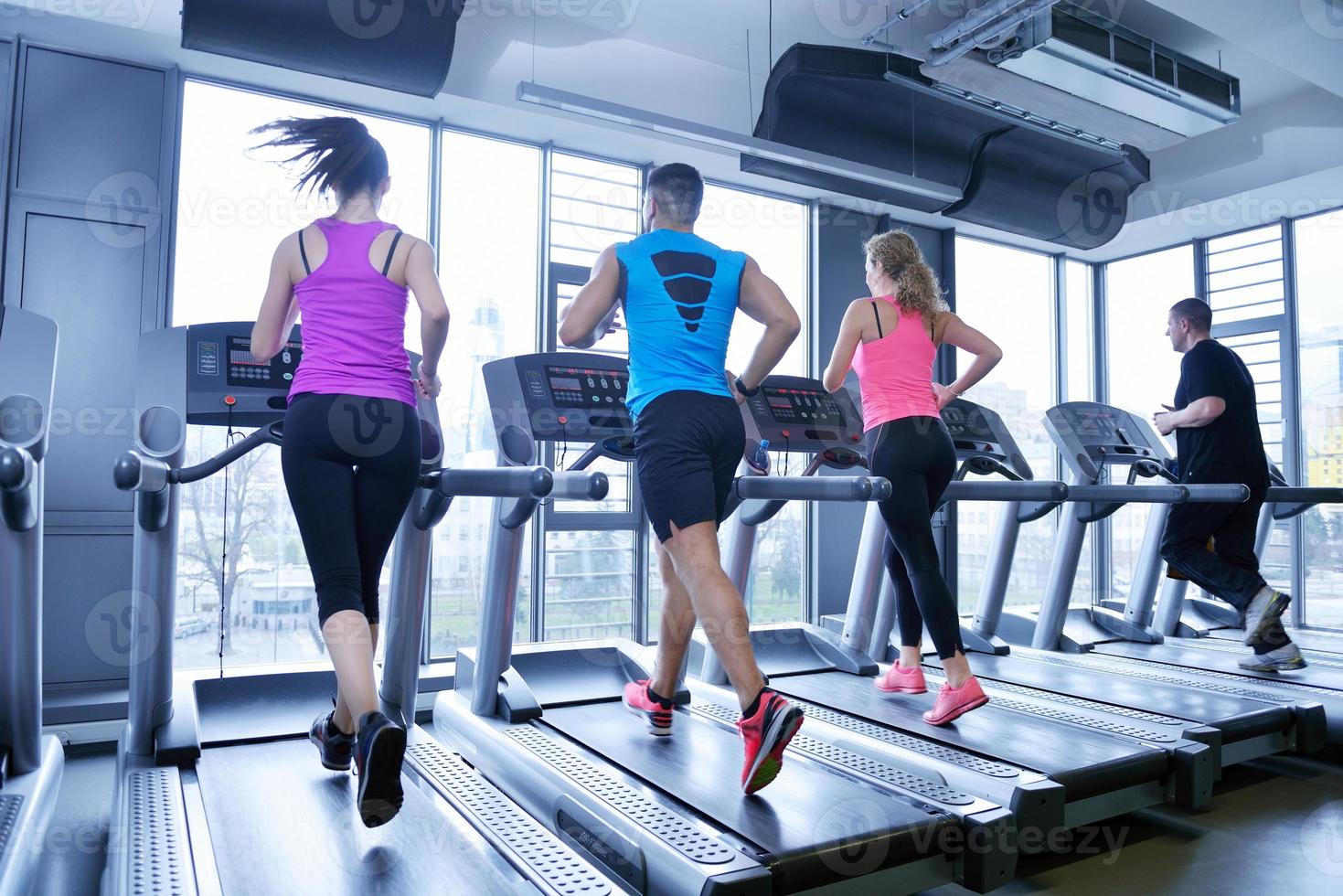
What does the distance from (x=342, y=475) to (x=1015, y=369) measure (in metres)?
5.94

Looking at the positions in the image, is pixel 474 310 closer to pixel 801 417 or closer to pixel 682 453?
pixel 801 417

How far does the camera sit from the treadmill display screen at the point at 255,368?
101 inches

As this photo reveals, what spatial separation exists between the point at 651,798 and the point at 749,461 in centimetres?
138

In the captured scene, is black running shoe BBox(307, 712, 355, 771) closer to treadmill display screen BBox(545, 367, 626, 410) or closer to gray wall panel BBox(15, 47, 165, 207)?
treadmill display screen BBox(545, 367, 626, 410)

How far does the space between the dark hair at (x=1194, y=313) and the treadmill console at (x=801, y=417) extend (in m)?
1.48

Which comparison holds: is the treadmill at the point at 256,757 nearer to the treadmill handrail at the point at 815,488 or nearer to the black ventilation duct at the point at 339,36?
the treadmill handrail at the point at 815,488

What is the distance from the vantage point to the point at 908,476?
114 inches

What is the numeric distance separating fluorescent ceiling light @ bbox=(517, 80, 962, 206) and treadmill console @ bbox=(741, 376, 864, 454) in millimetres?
1134

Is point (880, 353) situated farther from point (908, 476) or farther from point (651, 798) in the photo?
point (651, 798)

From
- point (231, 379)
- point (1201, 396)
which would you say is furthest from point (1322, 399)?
point (231, 379)

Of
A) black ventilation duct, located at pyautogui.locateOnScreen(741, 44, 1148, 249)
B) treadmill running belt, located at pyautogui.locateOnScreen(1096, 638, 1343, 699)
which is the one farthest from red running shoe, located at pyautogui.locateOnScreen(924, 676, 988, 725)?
black ventilation duct, located at pyautogui.locateOnScreen(741, 44, 1148, 249)

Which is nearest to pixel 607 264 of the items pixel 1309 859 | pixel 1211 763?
pixel 1211 763

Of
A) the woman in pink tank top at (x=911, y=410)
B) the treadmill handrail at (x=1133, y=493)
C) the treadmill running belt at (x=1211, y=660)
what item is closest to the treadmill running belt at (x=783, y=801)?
the woman in pink tank top at (x=911, y=410)

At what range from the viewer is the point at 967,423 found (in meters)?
4.19
